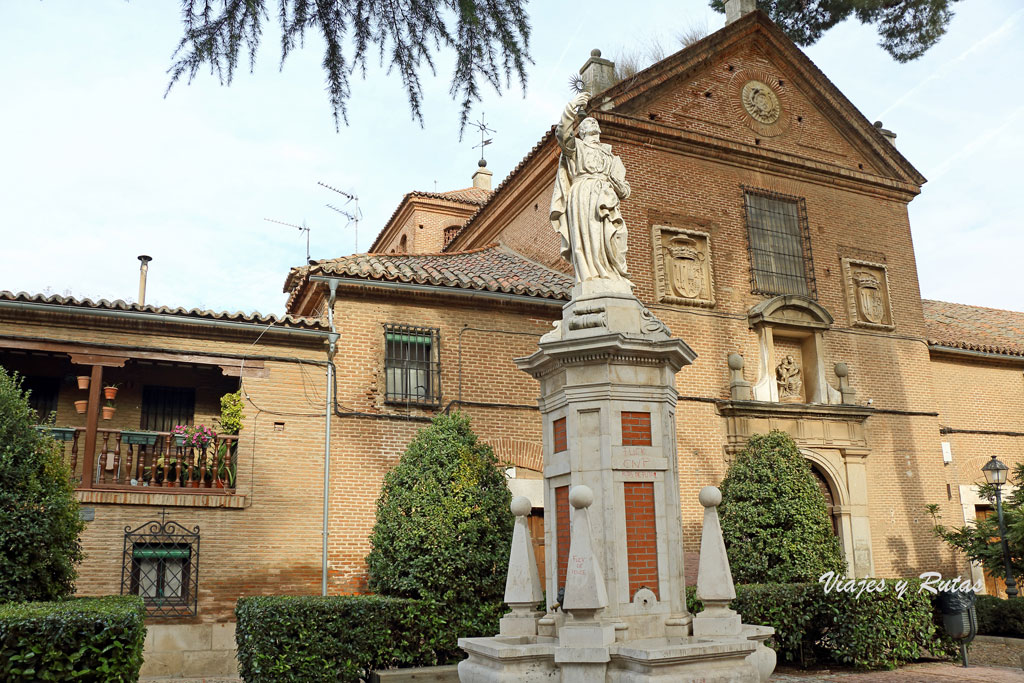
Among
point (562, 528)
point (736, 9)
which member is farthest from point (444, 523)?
point (736, 9)

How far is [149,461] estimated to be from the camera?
13.6 m

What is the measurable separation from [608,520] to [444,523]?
4.08 meters

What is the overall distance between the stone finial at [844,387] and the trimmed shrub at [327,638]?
10171mm

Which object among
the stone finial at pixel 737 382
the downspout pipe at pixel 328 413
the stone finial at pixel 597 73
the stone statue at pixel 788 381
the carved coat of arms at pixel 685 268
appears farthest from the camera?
the stone finial at pixel 597 73

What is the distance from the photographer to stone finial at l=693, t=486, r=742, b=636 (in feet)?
24.7

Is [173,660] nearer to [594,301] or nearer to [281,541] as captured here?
[281,541]

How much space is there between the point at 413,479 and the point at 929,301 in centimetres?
1717

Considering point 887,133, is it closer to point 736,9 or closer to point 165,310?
point 736,9

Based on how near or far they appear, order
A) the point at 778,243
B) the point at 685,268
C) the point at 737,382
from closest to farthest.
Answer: the point at 737,382 < the point at 685,268 < the point at 778,243

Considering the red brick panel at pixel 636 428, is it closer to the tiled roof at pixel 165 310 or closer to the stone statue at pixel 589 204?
the stone statue at pixel 589 204

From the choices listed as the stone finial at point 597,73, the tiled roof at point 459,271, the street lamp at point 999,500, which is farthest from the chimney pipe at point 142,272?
the street lamp at point 999,500

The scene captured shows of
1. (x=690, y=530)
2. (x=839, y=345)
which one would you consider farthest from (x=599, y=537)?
(x=839, y=345)

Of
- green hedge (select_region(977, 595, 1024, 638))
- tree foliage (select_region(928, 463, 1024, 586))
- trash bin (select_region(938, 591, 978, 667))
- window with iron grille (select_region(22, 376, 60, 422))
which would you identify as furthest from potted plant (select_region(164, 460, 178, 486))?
tree foliage (select_region(928, 463, 1024, 586))

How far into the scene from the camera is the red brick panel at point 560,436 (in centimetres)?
804
